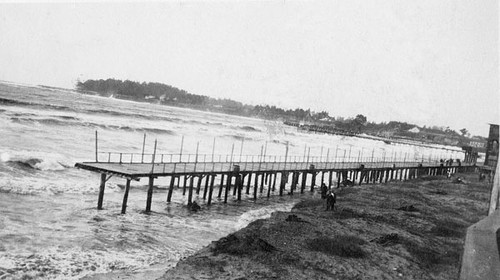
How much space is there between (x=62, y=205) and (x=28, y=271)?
35.0 ft

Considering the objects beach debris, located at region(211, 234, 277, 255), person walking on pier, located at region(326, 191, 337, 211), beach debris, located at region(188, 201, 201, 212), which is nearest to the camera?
beach debris, located at region(211, 234, 277, 255)

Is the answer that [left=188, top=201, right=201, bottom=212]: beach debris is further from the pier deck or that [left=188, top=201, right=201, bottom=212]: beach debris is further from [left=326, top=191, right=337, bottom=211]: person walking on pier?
[left=326, top=191, right=337, bottom=211]: person walking on pier

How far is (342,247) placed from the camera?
16.7 metres

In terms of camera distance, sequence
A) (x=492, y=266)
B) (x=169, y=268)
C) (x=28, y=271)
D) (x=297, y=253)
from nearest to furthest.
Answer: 1. (x=492, y=266)
2. (x=28, y=271)
3. (x=169, y=268)
4. (x=297, y=253)

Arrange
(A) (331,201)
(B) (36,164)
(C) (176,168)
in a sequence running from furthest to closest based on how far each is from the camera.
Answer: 1. (B) (36,164)
2. (C) (176,168)
3. (A) (331,201)

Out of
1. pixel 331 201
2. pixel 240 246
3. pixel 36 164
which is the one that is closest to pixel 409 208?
pixel 331 201

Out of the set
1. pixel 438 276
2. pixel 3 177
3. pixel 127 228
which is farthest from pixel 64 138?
pixel 438 276

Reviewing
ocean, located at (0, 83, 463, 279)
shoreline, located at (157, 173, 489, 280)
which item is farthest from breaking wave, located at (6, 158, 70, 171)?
shoreline, located at (157, 173, 489, 280)

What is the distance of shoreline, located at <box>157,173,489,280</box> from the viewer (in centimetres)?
1405

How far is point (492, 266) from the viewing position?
2.68m

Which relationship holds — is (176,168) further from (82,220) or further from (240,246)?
(240,246)

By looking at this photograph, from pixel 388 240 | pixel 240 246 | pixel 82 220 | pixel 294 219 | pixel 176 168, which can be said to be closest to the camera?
pixel 240 246

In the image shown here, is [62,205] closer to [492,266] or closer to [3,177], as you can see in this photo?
[3,177]

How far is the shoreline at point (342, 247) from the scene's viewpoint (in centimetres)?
1405
